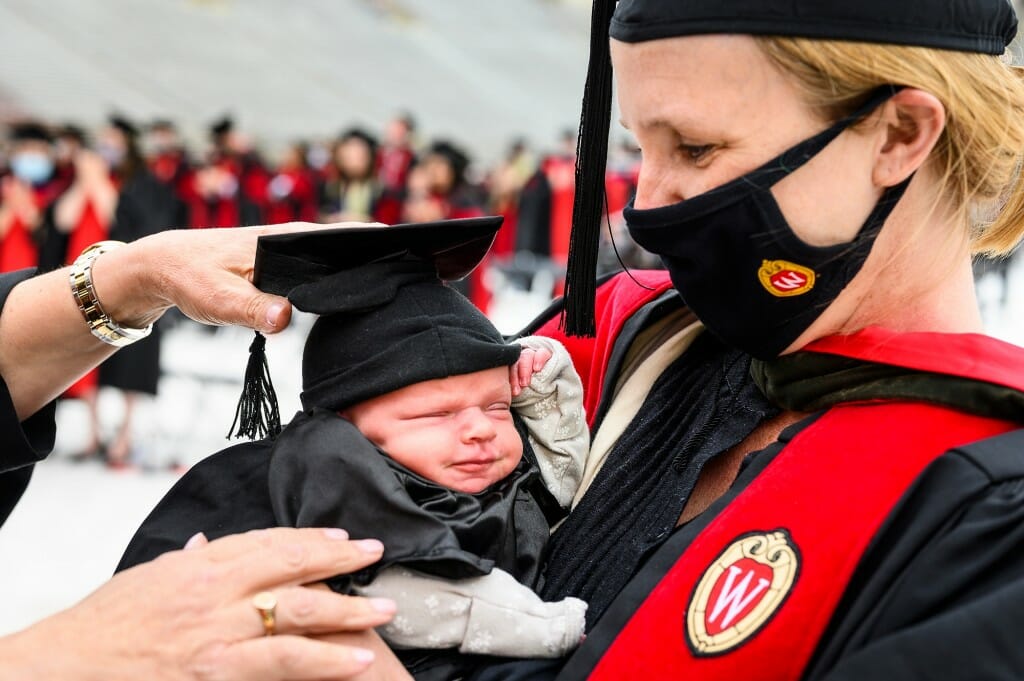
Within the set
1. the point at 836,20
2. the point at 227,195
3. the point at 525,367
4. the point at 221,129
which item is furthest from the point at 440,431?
the point at 221,129

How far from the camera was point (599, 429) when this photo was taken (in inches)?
70.9

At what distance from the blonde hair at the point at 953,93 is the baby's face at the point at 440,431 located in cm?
68

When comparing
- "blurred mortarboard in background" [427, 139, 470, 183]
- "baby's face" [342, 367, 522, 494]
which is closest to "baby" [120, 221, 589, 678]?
"baby's face" [342, 367, 522, 494]

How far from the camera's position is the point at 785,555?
1.32 meters

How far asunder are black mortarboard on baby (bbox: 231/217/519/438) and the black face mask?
332 millimetres

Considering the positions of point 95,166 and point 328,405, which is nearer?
point 328,405

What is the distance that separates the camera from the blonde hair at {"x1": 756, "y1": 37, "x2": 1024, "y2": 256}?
1.37m

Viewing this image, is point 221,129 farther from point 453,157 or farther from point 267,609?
point 267,609

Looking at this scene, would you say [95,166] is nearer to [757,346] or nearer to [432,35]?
[757,346]

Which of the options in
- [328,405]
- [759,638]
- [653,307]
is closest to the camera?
[759,638]

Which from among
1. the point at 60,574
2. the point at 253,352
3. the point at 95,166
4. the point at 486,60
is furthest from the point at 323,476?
the point at 486,60

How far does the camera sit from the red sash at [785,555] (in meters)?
1.28

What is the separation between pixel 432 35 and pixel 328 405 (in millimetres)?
33737

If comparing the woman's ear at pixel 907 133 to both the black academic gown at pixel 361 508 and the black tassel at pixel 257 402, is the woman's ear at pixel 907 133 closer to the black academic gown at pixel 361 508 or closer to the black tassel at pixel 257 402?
the black academic gown at pixel 361 508
